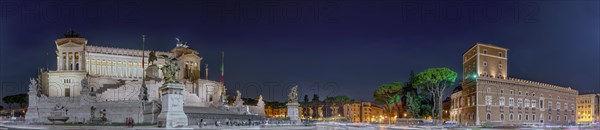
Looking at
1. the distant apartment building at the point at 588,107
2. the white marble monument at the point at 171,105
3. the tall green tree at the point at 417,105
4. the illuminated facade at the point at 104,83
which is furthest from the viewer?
the distant apartment building at the point at 588,107

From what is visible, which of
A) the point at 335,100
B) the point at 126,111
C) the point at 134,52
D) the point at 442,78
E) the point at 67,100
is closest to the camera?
the point at 126,111

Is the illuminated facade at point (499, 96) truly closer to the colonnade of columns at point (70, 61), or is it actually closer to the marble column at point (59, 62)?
the colonnade of columns at point (70, 61)

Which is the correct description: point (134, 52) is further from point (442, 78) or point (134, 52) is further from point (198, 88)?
point (442, 78)

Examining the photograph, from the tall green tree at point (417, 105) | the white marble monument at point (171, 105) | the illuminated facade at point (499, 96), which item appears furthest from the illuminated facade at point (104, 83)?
the illuminated facade at point (499, 96)

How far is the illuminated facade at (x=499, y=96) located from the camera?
85875 mm

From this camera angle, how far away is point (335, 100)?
167375 mm

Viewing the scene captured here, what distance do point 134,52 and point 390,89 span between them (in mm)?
46535

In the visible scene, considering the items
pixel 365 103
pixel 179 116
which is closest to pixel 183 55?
pixel 179 116

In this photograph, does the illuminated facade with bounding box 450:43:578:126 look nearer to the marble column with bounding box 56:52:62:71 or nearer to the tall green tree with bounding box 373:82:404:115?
the tall green tree with bounding box 373:82:404:115

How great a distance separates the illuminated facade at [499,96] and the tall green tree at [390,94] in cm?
1127

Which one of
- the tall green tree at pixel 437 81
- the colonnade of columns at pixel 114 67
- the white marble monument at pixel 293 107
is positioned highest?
the colonnade of columns at pixel 114 67

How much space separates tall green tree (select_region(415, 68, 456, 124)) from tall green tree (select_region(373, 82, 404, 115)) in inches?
461

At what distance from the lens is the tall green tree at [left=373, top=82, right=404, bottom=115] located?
10456 centimetres

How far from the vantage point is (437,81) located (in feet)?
291
